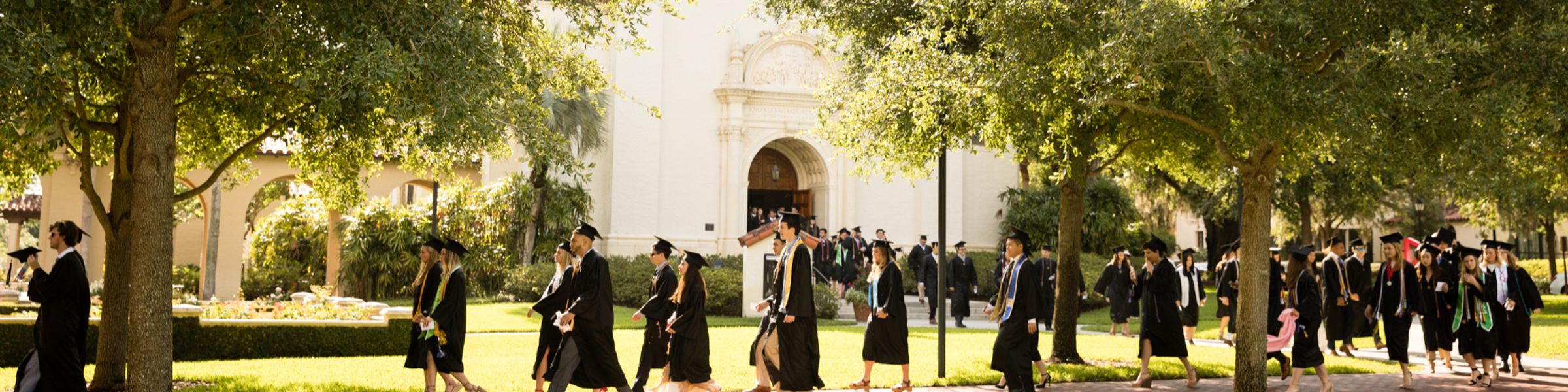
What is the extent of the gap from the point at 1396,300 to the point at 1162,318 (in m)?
3.15

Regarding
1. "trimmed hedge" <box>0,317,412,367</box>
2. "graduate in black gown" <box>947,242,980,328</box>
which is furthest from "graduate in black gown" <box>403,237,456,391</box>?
"graduate in black gown" <box>947,242,980,328</box>

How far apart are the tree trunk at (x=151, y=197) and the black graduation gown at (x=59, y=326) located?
79 centimetres

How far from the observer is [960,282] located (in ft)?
73.0

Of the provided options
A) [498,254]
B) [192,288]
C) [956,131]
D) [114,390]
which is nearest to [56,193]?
[192,288]

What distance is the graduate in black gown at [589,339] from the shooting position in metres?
9.69

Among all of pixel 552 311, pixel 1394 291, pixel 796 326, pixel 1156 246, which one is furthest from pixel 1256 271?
pixel 552 311

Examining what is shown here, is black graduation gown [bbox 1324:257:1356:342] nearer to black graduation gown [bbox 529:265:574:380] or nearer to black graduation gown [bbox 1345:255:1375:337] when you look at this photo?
black graduation gown [bbox 1345:255:1375:337]

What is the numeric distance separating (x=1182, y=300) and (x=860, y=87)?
24.0 feet

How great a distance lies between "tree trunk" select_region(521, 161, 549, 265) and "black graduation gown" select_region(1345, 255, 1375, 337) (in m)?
17.3

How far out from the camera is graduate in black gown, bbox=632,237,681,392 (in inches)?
404

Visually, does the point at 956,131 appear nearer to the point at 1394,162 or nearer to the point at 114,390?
the point at 1394,162

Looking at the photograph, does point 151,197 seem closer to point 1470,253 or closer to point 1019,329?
point 1019,329

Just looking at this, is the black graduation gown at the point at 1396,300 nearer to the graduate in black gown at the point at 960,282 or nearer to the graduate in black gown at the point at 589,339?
the graduate in black gown at the point at 589,339

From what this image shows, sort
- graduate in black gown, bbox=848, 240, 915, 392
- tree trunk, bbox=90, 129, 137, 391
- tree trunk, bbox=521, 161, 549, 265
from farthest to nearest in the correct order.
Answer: tree trunk, bbox=521, 161, 549, 265, graduate in black gown, bbox=848, 240, 915, 392, tree trunk, bbox=90, 129, 137, 391
